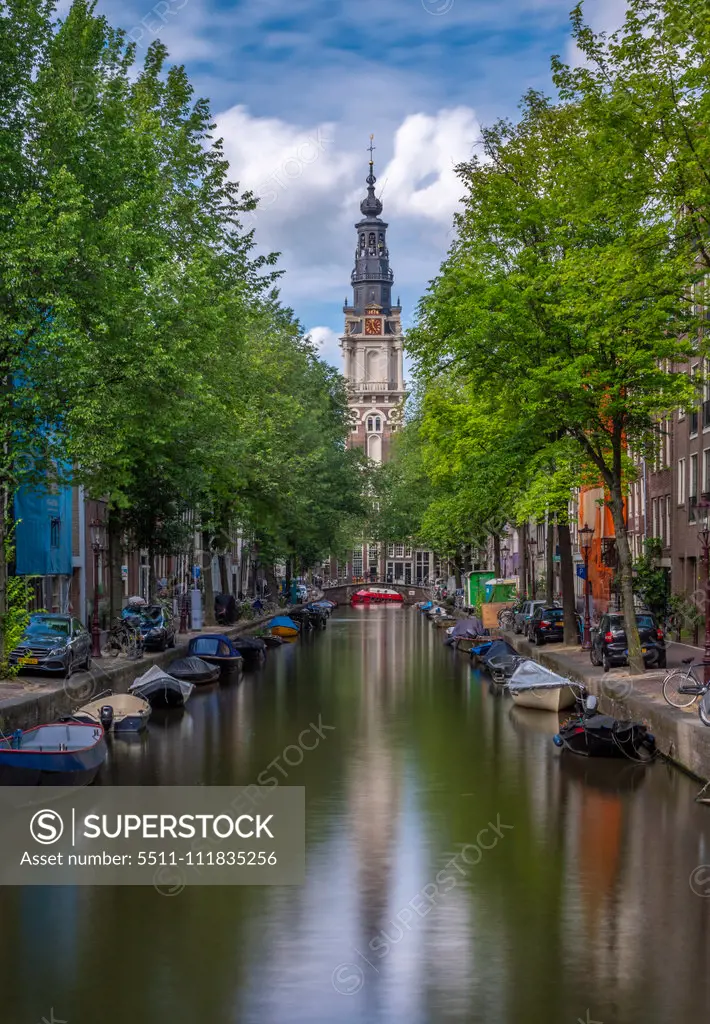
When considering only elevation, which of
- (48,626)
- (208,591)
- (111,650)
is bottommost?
(111,650)

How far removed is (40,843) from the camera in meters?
21.9

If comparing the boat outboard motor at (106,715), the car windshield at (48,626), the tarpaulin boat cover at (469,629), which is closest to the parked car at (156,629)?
the car windshield at (48,626)

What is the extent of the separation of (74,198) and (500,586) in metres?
47.8

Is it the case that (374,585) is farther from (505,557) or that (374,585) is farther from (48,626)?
(48,626)

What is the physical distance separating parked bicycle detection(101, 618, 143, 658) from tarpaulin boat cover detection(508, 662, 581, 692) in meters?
13.6

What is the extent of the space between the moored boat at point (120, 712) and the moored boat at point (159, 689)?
11.9ft

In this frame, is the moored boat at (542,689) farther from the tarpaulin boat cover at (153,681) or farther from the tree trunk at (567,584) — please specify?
the tree trunk at (567,584)

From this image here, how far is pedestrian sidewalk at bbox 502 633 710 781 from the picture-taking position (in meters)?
26.2

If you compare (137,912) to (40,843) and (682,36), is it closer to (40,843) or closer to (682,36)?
(40,843)

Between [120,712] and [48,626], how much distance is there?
27.2ft

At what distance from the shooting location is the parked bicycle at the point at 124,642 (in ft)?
154

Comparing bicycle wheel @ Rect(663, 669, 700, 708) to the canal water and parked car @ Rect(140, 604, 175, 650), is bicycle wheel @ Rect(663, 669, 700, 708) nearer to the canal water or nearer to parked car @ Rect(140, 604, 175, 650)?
the canal water

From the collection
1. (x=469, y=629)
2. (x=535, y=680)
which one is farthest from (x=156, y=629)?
(x=469, y=629)

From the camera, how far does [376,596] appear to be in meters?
161
